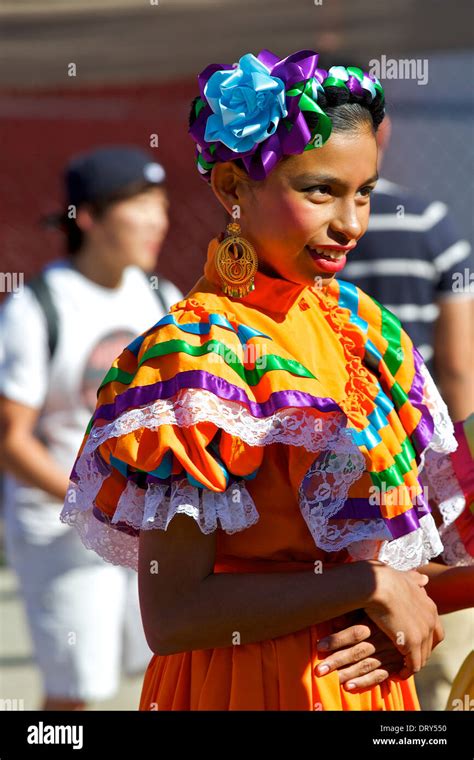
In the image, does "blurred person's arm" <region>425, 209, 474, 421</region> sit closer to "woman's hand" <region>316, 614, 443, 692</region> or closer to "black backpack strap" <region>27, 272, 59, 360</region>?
"black backpack strap" <region>27, 272, 59, 360</region>

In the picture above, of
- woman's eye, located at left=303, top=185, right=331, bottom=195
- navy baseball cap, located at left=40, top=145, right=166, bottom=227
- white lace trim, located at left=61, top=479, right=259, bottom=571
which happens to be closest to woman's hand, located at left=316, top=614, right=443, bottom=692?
white lace trim, located at left=61, top=479, right=259, bottom=571

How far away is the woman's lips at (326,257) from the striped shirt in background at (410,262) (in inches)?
84.2

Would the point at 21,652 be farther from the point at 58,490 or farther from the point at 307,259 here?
the point at 307,259

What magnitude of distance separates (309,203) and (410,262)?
7.36ft

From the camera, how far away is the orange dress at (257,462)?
1750mm

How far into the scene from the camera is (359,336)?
6.58 feet

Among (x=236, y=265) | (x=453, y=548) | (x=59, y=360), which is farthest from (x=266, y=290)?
(x=59, y=360)

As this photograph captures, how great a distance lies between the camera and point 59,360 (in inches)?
155

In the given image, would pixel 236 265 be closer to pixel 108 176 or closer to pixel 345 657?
pixel 345 657

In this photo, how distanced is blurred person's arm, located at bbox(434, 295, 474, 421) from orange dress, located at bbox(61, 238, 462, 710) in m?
2.10

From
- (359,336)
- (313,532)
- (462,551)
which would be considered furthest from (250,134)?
(462,551)

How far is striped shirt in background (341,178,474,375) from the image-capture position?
4004 millimetres

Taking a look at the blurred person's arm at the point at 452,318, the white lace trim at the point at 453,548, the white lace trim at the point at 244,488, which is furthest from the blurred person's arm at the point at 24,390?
the white lace trim at the point at 244,488

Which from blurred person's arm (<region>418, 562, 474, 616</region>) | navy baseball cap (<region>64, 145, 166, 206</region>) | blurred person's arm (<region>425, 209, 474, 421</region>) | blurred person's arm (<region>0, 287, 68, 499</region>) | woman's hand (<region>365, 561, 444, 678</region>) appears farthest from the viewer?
navy baseball cap (<region>64, 145, 166, 206</region>)
